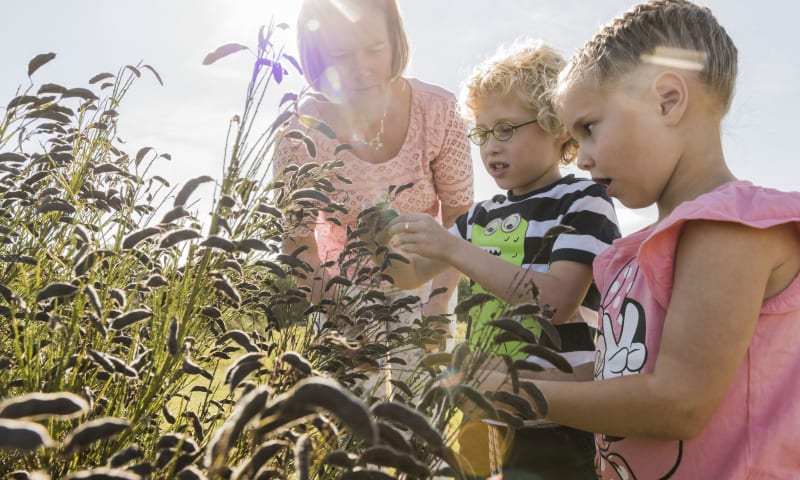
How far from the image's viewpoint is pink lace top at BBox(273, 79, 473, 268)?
3.42 metres

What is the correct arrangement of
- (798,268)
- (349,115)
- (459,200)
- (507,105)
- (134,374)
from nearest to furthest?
(134,374), (798,268), (507,105), (349,115), (459,200)

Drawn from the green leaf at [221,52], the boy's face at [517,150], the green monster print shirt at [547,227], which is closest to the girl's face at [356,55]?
the boy's face at [517,150]

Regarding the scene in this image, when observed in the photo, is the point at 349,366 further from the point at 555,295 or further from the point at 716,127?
the point at 716,127

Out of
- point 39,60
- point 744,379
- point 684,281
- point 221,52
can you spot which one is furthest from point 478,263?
point 39,60

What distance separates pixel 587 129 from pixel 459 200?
1.91 metres

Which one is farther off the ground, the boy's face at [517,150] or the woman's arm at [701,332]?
the boy's face at [517,150]

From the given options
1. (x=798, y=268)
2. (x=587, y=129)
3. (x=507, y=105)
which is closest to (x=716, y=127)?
(x=587, y=129)

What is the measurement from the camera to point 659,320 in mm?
1583

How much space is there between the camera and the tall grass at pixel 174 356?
2.19ft

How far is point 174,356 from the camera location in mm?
943

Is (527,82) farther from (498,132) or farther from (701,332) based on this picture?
(701,332)

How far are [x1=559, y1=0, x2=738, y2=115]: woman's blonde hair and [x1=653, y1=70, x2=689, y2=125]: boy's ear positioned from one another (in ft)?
0.29

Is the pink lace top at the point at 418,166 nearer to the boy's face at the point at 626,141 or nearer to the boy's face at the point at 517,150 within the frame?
the boy's face at the point at 517,150

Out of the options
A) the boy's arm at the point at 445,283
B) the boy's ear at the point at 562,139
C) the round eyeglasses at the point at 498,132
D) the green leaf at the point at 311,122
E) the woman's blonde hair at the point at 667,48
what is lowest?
the boy's arm at the point at 445,283
